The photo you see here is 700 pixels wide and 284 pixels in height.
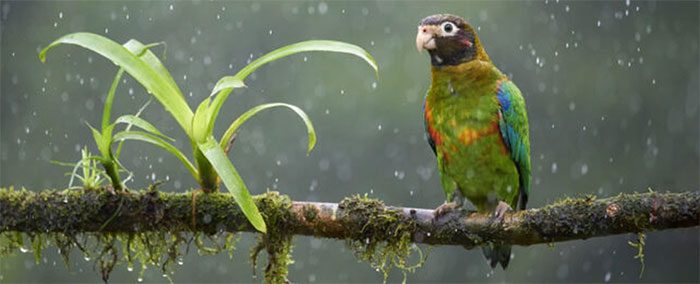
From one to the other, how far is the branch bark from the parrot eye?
0.87 m

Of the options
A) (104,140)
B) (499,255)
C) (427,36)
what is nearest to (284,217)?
(104,140)

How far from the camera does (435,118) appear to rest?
11.7 feet

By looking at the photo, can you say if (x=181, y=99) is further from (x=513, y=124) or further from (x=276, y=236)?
(x=513, y=124)

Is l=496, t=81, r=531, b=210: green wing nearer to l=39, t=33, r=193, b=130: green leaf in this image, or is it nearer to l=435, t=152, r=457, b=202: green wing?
l=435, t=152, r=457, b=202: green wing

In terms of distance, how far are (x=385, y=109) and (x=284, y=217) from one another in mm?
8582

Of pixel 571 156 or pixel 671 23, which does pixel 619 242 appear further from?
pixel 671 23

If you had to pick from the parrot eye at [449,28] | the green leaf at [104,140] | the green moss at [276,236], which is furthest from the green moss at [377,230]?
the parrot eye at [449,28]

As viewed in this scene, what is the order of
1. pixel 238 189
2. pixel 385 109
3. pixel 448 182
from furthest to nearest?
pixel 385 109 < pixel 448 182 < pixel 238 189

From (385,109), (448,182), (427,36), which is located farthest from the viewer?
(385,109)

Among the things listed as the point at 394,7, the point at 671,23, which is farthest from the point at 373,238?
the point at 394,7

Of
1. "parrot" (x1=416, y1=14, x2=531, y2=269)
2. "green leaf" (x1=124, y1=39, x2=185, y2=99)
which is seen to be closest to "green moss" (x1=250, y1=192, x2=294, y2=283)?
"green leaf" (x1=124, y1=39, x2=185, y2=99)

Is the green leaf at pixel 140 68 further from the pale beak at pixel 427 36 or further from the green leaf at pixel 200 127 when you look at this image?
the pale beak at pixel 427 36

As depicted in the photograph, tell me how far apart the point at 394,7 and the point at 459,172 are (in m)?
9.53

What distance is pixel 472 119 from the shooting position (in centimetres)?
345
